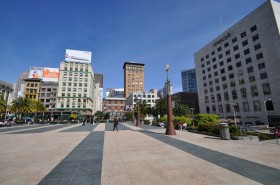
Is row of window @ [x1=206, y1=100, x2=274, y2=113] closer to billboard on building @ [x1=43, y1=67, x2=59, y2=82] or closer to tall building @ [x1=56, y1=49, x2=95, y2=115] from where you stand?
tall building @ [x1=56, y1=49, x2=95, y2=115]

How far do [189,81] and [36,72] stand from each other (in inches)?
6575

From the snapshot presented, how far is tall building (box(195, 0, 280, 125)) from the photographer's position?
38662 millimetres

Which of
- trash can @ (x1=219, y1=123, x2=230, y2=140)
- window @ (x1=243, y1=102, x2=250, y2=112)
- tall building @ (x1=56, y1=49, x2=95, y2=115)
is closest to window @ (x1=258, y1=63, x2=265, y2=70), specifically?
window @ (x1=243, y1=102, x2=250, y2=112)

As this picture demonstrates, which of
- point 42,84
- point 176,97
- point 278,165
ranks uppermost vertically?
→ point 42,84

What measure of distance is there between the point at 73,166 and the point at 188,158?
483 cm

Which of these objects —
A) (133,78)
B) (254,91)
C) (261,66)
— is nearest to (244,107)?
(254,91)

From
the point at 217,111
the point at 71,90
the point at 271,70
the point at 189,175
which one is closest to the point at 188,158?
the point at 189,175

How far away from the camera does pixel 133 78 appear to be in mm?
125938

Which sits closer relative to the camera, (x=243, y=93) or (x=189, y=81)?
(x=243, y=93)

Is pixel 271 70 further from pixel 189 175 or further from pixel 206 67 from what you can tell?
pixel 189 175

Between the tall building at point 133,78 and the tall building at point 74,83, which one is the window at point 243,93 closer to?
the tall building at point 74,83

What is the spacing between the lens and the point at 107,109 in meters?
103

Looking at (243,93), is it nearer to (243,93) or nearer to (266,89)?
(243,93)

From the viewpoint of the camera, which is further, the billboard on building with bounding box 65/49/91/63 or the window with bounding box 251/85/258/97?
the billboard on building with bounding box 65/49/91/63
